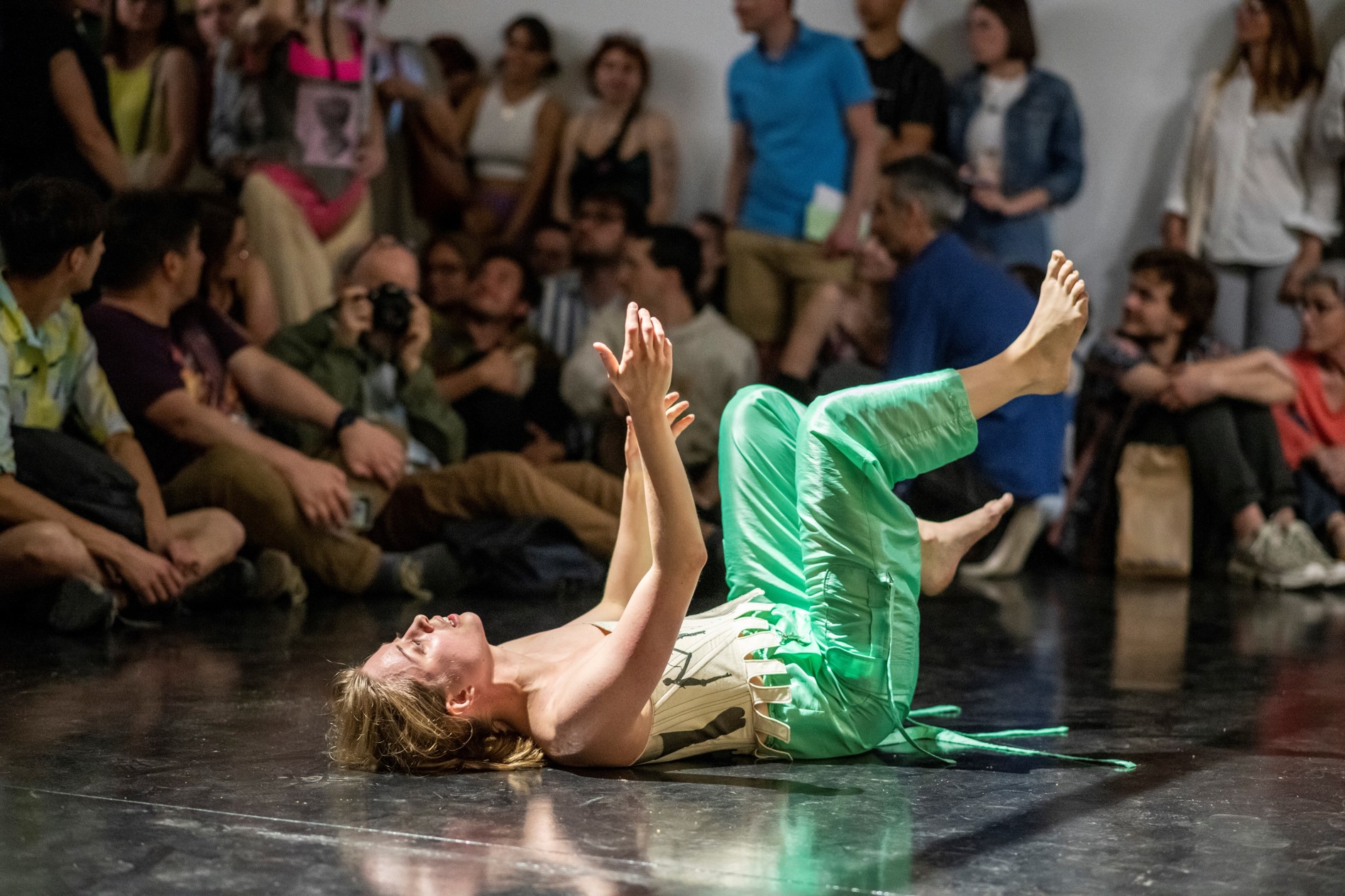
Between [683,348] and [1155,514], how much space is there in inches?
66.1

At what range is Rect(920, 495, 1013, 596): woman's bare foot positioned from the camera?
248 cm

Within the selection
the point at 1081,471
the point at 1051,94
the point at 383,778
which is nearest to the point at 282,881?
the point at 383,778

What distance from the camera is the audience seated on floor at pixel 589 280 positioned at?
562 centimetres

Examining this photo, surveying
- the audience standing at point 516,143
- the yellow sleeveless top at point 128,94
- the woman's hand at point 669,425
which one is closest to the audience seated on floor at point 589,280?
the audience standing at point 516,143

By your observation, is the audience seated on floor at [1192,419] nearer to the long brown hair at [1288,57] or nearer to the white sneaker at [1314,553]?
the white sneaker at [1314,553]

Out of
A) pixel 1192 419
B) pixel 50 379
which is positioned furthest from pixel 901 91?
pixel 50 379

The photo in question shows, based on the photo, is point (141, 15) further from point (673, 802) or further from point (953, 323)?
point (673, 802)

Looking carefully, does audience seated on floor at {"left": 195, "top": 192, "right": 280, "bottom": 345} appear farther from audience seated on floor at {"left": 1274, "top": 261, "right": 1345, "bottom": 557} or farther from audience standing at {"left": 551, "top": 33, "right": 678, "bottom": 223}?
audience seated on floor at {"left": 1274, "top": 261, "right": 1345, "bottom": 557}

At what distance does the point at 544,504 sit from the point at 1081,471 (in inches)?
78.5

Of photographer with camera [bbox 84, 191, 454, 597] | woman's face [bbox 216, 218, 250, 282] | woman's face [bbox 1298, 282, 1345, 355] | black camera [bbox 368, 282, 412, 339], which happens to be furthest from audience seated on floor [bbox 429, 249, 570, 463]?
woman's face [bbox 1298, 282, 1345, 355]

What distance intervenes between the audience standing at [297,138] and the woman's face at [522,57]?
1217 millimetres

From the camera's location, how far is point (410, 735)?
2.09m

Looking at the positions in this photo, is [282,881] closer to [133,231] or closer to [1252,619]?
[133,231]

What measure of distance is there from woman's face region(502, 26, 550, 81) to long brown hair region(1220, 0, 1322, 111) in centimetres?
288
